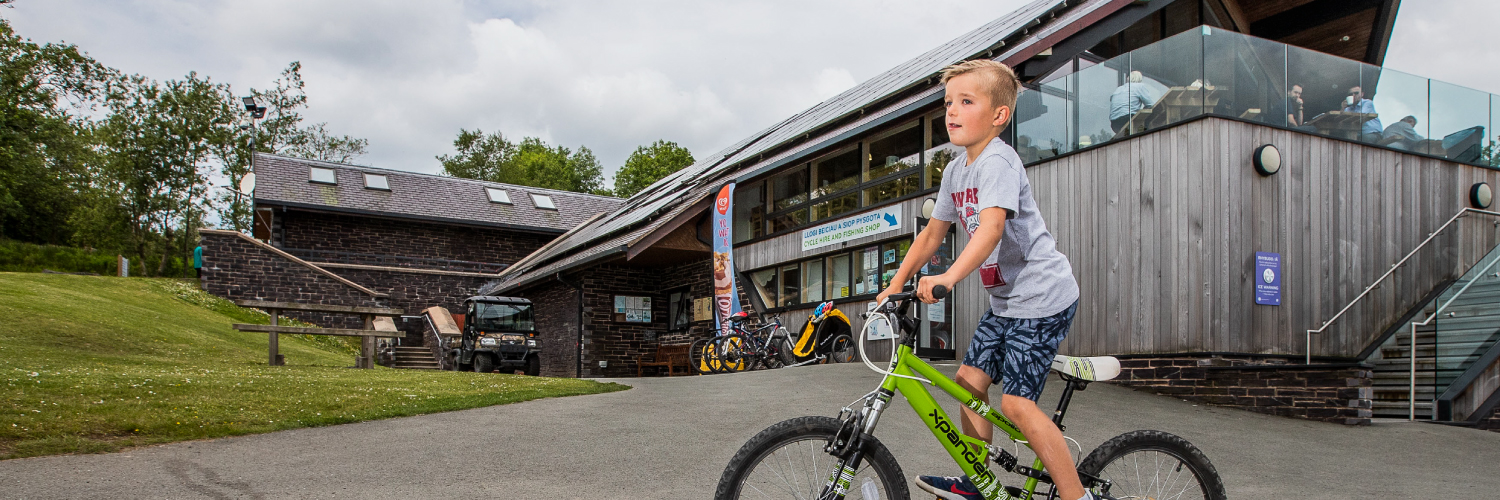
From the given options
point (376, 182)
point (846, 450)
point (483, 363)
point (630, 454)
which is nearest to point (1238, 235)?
point (630, 454)

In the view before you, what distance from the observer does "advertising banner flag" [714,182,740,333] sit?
1718 centimetres

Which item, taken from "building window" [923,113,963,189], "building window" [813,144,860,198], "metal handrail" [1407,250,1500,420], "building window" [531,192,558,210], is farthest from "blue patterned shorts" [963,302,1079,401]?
"building window" [531,192,558,210]

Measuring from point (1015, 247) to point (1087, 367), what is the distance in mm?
471

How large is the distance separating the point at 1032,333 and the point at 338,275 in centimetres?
2866

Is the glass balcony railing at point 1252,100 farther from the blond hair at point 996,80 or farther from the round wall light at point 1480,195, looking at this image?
the blond hair at point 996,80

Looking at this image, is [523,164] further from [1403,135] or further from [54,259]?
[1403,135]

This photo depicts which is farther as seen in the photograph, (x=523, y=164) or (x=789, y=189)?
(x=523, y=164)

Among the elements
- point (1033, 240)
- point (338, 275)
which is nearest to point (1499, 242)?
point (1033, 240)

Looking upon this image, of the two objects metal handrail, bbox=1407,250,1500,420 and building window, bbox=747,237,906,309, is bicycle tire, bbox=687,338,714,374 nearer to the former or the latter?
building window, bbox=747,237,906,309

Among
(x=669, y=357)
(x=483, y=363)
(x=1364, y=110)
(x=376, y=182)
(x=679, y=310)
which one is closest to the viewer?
(x=1364, y=110)

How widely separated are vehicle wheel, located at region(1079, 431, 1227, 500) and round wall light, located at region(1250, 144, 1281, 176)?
7.60m

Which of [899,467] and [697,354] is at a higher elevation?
[899,467]

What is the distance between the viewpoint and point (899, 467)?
117 inches

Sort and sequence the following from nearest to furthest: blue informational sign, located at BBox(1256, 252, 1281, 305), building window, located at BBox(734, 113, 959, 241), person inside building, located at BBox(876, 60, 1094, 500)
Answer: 1. person inside building, located at BBox(876, 60, 1094, 500)
2. blue informational sign, located at BBox(1256, 252, 1281, 305)
3. building window, located at BBox(734, 113, 959, 241)
